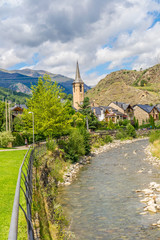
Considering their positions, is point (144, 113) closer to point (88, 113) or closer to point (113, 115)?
point (113, 115)

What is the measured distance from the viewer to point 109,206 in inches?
667

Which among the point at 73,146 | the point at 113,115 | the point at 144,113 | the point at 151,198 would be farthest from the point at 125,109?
the point at 151,198

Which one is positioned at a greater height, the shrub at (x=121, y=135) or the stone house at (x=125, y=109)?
the stone house at (x=125, y=109)

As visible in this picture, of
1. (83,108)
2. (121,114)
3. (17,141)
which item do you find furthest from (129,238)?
(121,114)

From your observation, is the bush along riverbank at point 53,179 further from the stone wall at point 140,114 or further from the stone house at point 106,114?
the stone wall at point 140,114

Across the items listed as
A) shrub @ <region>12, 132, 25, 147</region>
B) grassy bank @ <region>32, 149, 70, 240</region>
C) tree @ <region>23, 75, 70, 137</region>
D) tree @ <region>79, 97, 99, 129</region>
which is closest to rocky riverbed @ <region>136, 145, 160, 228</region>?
grassy bank @ <region>32, 149, 70, 240</region>

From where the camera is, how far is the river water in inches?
510

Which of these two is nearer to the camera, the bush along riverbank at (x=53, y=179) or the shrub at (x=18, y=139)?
the bush along riverbank at (x=53, y=179)

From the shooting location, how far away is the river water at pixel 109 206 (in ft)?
42.5

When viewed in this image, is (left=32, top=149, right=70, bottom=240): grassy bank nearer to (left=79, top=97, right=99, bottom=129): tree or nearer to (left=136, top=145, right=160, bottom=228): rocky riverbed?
(left=136, top=145, right=160, bottom=228): rocky riverbed

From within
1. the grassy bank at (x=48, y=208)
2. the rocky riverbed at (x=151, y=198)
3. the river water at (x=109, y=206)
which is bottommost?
the river water at (x=109, y=206)

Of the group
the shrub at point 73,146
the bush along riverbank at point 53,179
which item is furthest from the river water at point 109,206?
the shrub at point 73,146

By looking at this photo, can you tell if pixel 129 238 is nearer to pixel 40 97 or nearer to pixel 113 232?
pixel 113 232

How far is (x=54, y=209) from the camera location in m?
15.6
